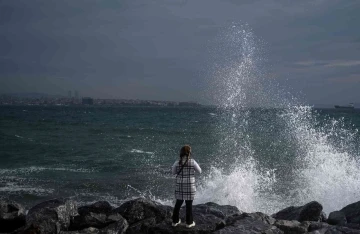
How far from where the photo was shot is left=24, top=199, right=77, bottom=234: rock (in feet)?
25.6

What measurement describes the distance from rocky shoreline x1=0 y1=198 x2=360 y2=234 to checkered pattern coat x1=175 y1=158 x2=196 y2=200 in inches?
25.9

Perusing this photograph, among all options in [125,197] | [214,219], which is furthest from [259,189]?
[214,219]

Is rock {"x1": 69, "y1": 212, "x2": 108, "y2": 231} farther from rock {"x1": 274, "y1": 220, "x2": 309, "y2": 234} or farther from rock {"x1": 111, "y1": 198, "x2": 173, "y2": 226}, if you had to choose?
rock {"x1": 274, "y1": 220, "x2": 309, "y2": 234}

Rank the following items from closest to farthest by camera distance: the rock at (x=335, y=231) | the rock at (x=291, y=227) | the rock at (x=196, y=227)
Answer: the rock at (x=196, y=227) → the rock at (x=335, y=231) → the rock at (x=291, y=227)

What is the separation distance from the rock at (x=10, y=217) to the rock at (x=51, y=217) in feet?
1.77

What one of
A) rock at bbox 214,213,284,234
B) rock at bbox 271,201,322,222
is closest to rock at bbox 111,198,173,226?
rock at bbox 214,213,284,234

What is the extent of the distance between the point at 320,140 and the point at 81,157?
1585 cm

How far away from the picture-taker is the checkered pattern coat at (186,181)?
316 inches

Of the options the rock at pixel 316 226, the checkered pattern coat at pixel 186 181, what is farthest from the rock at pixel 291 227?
the checkered pattern coat at pixel 186 181

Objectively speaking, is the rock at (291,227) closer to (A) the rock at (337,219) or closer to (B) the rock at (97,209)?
(A) the rock at (337,219)

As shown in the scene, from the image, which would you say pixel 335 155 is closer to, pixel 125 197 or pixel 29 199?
pixel 125 197

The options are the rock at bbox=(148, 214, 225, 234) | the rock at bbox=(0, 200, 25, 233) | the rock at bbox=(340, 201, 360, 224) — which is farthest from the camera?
the rock at bbox=(340, 201, 360, 224)

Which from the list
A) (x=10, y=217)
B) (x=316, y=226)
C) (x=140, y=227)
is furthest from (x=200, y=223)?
(x=10, y=217)

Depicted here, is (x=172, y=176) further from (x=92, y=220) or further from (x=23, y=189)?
(x=92, y=220)
